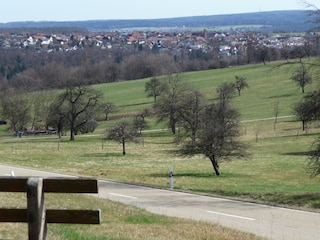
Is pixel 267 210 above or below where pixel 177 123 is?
above

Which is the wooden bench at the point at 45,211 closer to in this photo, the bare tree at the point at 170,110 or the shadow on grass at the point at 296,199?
the shadow on grass at the point at 296,199

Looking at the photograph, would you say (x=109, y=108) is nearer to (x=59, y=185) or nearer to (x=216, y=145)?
(x=216, y=145)

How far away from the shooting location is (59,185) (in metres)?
7.12

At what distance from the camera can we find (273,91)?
10425 centimetres

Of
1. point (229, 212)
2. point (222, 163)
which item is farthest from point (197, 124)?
point (229, 212)

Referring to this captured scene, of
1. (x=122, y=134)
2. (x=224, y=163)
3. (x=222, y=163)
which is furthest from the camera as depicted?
(x=122, y=134)

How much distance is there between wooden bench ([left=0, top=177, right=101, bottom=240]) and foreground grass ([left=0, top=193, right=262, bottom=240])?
146 cm

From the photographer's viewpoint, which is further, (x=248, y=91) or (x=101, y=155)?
(x=248, y=91)

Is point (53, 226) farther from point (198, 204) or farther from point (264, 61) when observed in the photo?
point (264, 61)

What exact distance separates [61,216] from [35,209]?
1.38ft

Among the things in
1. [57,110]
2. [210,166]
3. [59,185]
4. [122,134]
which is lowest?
[57,110]

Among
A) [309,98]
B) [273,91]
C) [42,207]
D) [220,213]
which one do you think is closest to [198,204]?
[220,213]

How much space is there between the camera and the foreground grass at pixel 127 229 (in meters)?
9.45

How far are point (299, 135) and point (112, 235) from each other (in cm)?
5555
